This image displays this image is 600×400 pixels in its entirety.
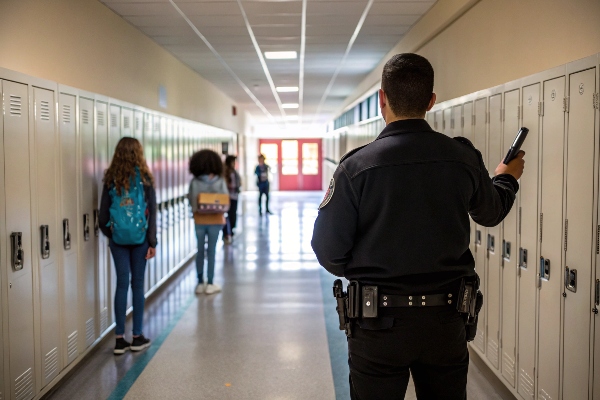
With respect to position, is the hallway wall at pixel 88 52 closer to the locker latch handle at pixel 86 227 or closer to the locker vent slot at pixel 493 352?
the locker latch handle at pixel 86 227

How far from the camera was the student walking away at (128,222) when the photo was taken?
15.4 ft

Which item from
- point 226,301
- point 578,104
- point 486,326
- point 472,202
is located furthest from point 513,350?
point 226,301

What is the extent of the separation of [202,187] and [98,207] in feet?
6.10

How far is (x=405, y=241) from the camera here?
2000mm

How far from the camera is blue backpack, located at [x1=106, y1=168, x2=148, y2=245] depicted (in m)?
4.68

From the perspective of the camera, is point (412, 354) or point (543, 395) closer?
point (412, 354)

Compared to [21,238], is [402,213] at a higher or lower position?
higher

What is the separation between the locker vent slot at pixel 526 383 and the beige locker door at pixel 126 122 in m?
3.88

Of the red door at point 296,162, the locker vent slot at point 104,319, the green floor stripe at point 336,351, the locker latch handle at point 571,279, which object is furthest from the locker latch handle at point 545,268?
the red door at point 296,162

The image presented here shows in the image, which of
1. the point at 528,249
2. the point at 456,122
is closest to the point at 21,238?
the point at 528,249

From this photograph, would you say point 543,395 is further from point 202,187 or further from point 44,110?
point 202,187

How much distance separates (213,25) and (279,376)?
12.8 feet

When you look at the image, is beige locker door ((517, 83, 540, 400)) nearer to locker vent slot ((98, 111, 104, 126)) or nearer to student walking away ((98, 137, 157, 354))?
student walking away ((98, 137, 157, 354))

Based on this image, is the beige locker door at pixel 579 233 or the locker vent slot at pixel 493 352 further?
the locker vent slot at pixel 493 352
